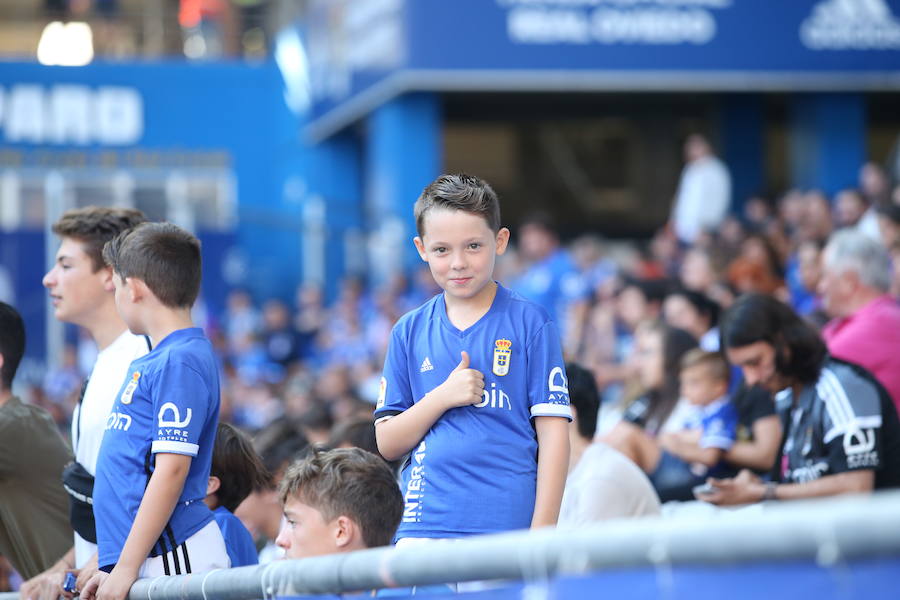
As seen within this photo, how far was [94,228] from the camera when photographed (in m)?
4.38

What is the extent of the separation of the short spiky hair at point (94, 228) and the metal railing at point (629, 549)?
199cm

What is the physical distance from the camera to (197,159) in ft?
73.1

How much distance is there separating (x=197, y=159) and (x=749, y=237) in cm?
1431

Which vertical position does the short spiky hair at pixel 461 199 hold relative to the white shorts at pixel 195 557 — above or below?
above

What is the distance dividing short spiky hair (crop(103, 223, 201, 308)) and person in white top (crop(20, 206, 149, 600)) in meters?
0.37

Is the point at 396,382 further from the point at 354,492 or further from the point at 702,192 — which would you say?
the point at 702,192

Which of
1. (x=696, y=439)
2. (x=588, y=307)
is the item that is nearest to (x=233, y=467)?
(x=696, y=439)

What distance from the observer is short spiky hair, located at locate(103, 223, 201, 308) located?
3.79 m

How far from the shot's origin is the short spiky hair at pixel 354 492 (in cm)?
322

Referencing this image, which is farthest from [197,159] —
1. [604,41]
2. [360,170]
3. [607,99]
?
[604,41]

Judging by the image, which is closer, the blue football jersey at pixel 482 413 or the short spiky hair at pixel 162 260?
the blue football jersey at pixel 482 413

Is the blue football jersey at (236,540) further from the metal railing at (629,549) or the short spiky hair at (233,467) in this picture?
the metal railing at (629,549)

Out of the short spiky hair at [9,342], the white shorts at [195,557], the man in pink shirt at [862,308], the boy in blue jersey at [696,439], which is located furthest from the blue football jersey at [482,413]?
the boy in blue jersey at [696,439]

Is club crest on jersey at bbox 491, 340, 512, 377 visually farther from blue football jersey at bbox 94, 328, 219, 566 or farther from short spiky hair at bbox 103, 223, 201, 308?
short spiky hair at bbox 103, 223, 201, 308
